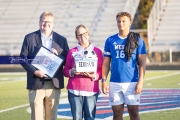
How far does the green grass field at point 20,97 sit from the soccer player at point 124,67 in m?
2.63

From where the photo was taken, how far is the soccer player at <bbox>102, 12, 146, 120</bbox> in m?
7.23

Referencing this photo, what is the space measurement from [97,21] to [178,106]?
63.8ft

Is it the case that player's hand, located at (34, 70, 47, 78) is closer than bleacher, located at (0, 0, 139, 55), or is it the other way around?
player's hand, located at (34, 70, 47, 78)

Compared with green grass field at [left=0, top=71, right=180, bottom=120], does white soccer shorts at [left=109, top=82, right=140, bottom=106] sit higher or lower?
higher

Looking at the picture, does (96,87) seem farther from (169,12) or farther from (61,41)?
(169,12)

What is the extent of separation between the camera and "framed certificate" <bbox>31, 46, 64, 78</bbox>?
7281 mm

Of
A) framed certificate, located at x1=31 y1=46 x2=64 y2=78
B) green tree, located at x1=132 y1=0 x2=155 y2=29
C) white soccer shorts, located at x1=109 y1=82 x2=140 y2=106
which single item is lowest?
white soccer shorts, located at x1=109 y1=82 x2=140 y2=106

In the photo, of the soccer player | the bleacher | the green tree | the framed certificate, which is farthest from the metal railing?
the framed certificate

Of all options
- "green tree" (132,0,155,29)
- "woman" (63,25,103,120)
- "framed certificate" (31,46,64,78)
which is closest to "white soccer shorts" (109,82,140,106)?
"woman" (63,25,103,120)

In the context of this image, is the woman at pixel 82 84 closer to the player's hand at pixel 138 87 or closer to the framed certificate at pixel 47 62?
the framed certificate at pixel 47 62

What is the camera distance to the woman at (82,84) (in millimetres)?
7180

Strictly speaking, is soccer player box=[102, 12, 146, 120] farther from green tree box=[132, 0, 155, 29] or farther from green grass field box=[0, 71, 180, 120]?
green tree box=[132, 0, 155, 29]

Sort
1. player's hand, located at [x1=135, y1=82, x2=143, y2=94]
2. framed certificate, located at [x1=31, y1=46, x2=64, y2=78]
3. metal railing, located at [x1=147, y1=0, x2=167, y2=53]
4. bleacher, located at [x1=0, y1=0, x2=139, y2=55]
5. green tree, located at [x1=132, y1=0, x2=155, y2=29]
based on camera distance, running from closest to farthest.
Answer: player's hand, located at [x1=135, y1=82, x2=143, y2=94] → framed certificate, located at [x1=31, y1=46, x2=64, y2=78] → metal railing, located at [x1=147, y1=0, x2=167, y2=53] → bleacher, located at [x1=0, y1=0, x2=139, y2=55] → green tree, located at [x1=132, y1=0, x2=155, y2=29]

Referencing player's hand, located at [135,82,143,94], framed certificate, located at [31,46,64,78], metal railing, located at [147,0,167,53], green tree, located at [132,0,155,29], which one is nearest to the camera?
player's hand, located at [135,82,143,94]
